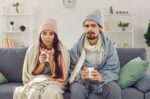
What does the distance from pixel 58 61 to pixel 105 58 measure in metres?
0.50

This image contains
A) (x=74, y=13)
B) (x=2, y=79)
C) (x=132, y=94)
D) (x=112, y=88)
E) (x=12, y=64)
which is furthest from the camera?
(x=74, y=13)

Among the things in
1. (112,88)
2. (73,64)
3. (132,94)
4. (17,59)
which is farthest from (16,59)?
(132,94)

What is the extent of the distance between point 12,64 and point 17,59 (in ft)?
0.27

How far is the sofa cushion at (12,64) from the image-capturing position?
3.58m

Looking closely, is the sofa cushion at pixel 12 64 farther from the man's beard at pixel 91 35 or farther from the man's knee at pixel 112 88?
the man's knee at pixel 112 88

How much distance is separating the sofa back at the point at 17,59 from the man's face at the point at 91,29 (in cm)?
44

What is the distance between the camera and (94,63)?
328cm

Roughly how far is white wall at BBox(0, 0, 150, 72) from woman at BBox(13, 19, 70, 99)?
2806 millimetres

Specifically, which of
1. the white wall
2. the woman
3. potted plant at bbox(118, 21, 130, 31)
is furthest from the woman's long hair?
potted plant at bbox(118, 21, 130, 31)

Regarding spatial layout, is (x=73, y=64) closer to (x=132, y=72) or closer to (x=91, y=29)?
(x=91, y=29)

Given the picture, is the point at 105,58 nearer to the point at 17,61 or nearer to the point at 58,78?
the point at 58,78

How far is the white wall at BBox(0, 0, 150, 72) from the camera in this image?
20.1 ft

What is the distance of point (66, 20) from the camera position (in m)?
6.18

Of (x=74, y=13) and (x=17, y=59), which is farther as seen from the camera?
(x=74, y=13)
